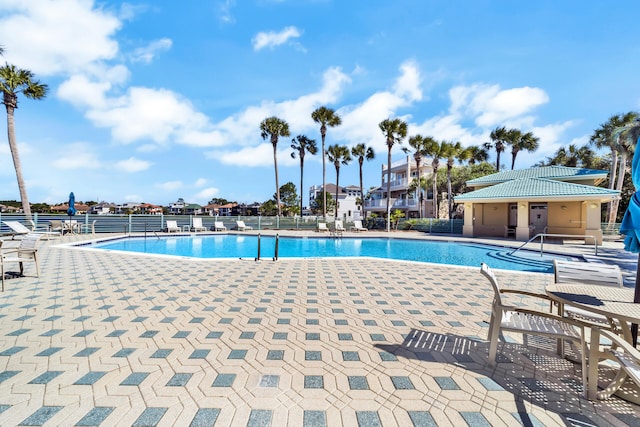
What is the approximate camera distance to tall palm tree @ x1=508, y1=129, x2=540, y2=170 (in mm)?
28859

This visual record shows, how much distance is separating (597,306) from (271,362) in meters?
3.00

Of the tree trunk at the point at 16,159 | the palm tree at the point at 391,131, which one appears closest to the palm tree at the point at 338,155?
the palm tree at the point at 391,131

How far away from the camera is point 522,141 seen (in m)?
29.1

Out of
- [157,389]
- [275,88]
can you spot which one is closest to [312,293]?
[157,389]

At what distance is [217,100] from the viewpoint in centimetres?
1677

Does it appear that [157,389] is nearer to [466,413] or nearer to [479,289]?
[466,413]

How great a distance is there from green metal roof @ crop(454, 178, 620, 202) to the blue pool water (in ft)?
14.3

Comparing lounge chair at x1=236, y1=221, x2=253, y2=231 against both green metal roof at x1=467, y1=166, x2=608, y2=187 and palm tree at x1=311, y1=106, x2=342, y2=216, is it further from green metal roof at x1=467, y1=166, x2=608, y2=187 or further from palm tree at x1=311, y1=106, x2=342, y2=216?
green metal roof at x1=467, y1=166, x2=608, y2=187

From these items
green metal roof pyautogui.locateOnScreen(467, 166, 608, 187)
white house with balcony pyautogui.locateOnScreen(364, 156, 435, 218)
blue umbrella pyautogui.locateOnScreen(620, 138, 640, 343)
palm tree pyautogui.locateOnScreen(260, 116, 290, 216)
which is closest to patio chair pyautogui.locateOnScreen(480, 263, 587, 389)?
A: blue umbrella pyautogui.locateOnScreen(620, 138, 640, 343)

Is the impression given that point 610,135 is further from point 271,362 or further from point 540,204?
point 271,362

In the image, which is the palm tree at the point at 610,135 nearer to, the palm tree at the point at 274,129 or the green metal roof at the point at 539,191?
the green metal roof at the point at 539,191

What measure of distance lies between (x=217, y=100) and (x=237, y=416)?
18.0 m

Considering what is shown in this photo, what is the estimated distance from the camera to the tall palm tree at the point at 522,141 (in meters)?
28.9

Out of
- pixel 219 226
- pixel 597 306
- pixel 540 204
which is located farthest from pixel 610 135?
pixel 219 226
